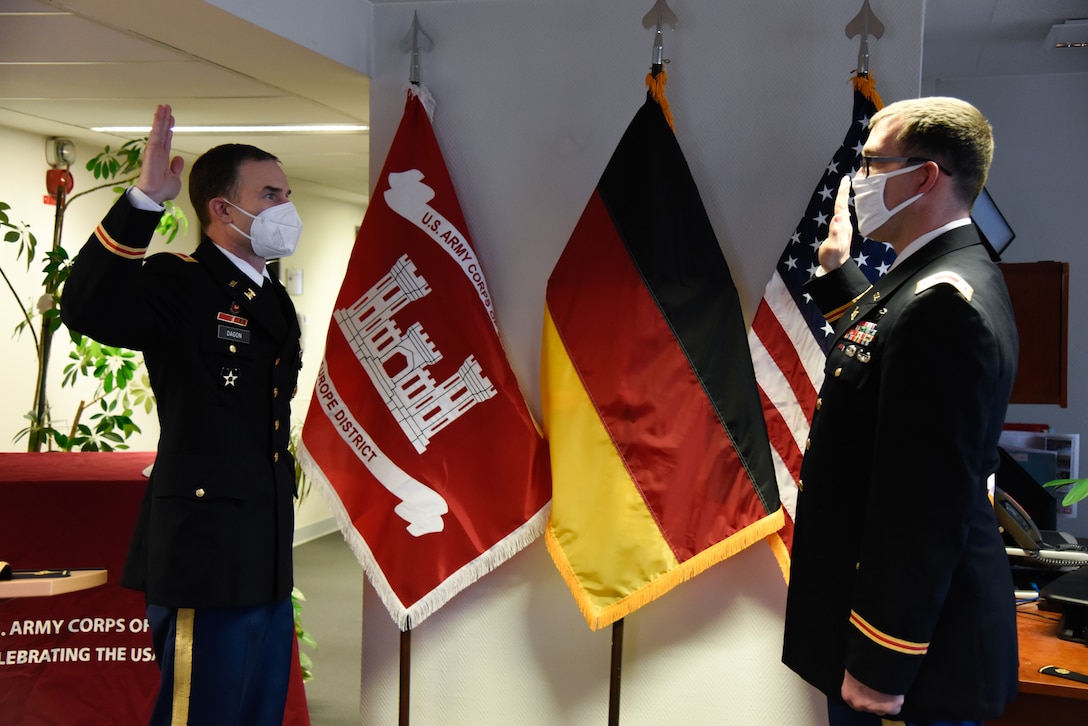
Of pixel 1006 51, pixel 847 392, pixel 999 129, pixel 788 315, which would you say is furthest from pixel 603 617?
pixel 999 129

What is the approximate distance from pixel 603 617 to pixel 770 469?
551mm

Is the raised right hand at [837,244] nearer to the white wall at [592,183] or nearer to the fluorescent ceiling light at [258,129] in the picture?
the white wall at [592,183]

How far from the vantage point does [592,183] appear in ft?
8.53

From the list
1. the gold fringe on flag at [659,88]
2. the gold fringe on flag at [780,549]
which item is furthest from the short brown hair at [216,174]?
the gold fringe on flag at [780,549]

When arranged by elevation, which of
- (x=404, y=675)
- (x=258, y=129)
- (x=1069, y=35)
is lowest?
(x=404, y=675)

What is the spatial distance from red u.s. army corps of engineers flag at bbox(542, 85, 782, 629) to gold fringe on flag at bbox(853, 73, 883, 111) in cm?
45

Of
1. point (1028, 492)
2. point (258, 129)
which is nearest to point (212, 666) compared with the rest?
point (1028, 492)

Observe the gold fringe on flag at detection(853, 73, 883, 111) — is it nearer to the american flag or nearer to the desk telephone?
the american flag

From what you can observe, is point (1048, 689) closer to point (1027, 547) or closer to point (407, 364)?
point (1027, 547)

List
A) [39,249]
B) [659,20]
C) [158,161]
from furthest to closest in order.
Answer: [39,249] → [659,20] → [158,161]

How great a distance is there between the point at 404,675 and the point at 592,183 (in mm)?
1435

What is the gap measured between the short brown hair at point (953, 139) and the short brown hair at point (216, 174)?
→ 1.25 meters

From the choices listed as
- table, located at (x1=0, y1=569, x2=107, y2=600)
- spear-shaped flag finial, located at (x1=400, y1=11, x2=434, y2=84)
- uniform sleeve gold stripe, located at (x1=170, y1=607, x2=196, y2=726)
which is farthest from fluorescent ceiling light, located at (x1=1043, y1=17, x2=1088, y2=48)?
table, located at (x1=0, y1=569, x2=107, y2=600)

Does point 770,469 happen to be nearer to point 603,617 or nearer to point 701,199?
point 603,617
